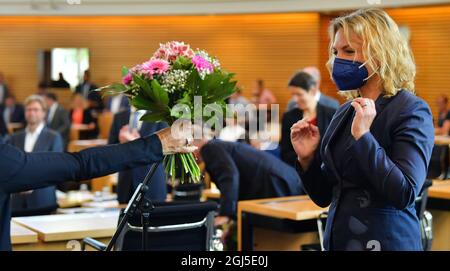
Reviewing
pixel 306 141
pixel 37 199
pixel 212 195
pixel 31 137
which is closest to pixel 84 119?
pixel 31 137

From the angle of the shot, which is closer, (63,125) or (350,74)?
(350,74)

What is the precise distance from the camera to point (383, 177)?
2379 millimetres

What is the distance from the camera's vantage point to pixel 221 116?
276 cm

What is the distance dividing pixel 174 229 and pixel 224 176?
4.55ft

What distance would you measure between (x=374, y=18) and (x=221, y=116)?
615 mm

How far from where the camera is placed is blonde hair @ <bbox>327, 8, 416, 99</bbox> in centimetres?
254

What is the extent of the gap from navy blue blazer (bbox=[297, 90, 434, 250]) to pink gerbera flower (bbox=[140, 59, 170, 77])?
2.03ft

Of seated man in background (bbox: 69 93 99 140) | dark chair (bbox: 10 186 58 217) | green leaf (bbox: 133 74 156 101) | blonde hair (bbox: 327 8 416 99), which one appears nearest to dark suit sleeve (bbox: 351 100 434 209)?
blonde hair (bbox: 327 8 416 99)

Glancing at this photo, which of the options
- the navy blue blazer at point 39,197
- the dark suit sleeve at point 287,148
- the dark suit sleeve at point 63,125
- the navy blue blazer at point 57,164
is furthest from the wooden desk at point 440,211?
the dark suit sleeve at point 63,125

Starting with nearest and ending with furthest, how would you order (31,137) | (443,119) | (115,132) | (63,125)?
(115,132)
(31,137)
(443,119)
(63,125)

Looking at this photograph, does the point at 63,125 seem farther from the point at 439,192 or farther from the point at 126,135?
the point at 439,192

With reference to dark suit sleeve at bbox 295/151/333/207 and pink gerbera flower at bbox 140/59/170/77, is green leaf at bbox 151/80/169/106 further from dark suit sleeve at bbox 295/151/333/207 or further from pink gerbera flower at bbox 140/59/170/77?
dark suit sleeve at bbox 295/151/333/207
